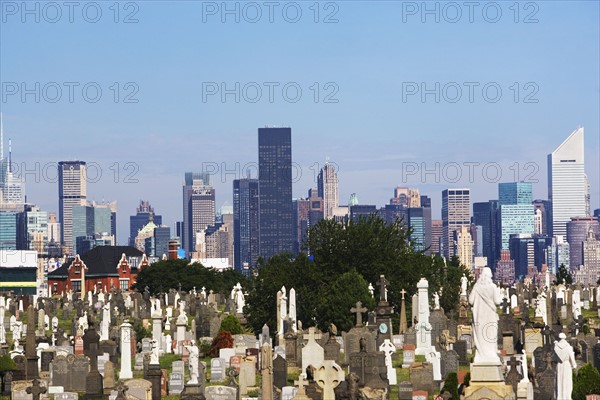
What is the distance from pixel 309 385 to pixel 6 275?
123m

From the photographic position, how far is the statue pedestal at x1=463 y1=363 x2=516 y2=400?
33344mm

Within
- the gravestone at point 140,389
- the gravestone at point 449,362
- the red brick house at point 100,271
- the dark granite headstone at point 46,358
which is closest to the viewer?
the gravestone at point 140,389

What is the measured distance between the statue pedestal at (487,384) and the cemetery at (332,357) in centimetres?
2

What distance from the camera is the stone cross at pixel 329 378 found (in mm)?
35438

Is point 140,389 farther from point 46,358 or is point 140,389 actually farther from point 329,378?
point 46,358

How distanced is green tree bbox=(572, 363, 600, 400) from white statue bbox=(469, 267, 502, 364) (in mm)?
5249

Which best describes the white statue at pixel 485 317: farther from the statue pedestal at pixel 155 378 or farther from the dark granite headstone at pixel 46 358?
the dark granite headstone at pixel 46 358

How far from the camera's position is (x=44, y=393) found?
42.8m

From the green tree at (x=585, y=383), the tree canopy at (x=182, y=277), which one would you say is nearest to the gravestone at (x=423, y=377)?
the green tree at (x=585, y=383)

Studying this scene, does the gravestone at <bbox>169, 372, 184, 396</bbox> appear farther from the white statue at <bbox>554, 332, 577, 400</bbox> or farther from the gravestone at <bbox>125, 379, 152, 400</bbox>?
the white statue at <bbox>554, 332, 577, 400</bbox>

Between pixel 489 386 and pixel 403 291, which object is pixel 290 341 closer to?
pixel 403 291

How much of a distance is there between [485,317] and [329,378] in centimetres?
384

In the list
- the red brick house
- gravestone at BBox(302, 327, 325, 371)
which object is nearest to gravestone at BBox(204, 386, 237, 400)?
gravestone at BBox(302, 327, 325, 371)

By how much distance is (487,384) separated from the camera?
3356cm
